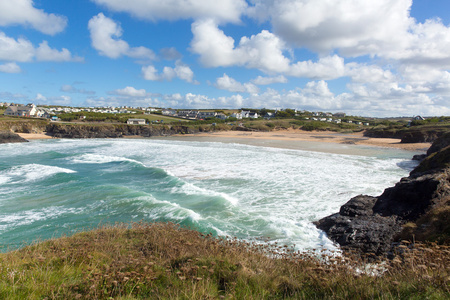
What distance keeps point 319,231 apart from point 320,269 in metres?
4.76

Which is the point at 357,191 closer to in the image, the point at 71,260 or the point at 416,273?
Answer: the point at 416,273

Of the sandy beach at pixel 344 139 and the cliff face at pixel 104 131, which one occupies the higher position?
the sandy beach at pixel 344 139

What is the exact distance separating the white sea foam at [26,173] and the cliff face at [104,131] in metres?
41.1

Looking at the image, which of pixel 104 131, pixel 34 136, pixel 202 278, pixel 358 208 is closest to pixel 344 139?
pixel 358 208

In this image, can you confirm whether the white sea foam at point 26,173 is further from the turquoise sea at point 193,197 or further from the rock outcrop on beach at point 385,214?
the rock outcrop on beach at point 385,214

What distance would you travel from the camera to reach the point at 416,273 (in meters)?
3.38

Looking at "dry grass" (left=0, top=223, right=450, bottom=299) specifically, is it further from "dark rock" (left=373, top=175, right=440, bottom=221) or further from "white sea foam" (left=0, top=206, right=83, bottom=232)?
"white sea foam" (left=0, top=206, right=83, bottom=232)

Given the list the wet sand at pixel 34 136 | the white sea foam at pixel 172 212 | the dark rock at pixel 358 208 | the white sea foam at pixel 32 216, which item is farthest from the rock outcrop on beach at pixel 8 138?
the dark rock at pixel 358 208

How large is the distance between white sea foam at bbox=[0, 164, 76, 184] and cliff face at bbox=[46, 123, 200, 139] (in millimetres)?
41079

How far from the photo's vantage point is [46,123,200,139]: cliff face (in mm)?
56719

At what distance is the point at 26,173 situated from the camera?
18.0 metres

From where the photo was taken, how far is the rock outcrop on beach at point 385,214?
22.7ft

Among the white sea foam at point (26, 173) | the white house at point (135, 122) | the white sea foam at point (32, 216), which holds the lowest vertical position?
the white sea foam at point (26, 173)

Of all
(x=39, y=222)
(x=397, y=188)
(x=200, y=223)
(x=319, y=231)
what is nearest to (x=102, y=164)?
(x=39, y=222)
